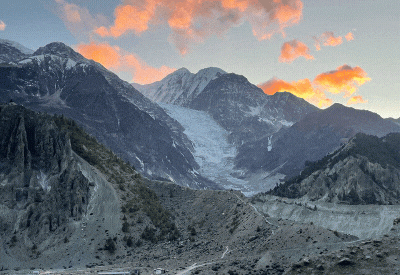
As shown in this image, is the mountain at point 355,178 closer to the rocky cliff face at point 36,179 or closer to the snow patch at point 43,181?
the rocky cliff face at point 36,179

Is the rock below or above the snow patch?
below

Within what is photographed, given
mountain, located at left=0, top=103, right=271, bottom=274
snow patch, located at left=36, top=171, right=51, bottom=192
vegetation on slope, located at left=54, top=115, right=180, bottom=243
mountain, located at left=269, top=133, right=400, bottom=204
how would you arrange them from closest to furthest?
mountain, located at left=0, top=103, right=271, bottom=274
vegetation on slope, located at left=54, top=115, right=180, bottom=243
snow patch, located at left=36, top=171, right=51, bottom=192
mountain, located at left=269, top=133, right=400, bottom=204

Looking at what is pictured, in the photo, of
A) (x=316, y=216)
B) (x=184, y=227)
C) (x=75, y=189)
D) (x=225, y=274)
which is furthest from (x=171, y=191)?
(x=225, y=274)

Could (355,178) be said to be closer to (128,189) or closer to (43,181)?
(128,189)

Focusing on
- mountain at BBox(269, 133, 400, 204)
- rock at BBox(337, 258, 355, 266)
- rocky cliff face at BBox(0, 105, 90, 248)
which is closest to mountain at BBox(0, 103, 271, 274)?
rocky cliff face at BBox(0, 105, 90, 248)

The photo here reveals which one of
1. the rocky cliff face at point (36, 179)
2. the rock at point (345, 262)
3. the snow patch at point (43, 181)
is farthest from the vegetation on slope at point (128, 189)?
the rock at point (345, 262)

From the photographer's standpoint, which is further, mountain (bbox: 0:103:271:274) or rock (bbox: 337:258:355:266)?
mountain (bbox: 0:103:271:274)

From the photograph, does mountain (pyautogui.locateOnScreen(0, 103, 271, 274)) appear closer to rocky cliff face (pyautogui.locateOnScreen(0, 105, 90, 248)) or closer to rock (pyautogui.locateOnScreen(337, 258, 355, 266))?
rocky cliff face (pyautogui.locateOnScreen(0, 105, 90, 248))
